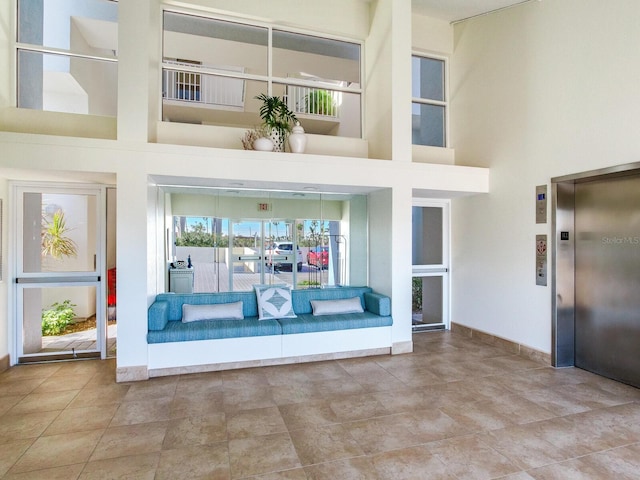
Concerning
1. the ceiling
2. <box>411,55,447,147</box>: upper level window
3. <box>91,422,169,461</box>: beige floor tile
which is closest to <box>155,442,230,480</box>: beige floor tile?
<box>91,422,169,461</box>: beige floor tile

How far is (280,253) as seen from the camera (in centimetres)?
519

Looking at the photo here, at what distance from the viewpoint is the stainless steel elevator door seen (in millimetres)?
3652

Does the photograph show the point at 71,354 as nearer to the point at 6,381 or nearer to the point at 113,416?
the point at 6,381

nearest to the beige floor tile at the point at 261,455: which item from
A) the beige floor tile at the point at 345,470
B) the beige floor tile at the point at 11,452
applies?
the beige floor tile at the point at 345,470

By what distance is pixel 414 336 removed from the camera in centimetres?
561

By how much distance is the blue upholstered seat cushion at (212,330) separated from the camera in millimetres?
3939

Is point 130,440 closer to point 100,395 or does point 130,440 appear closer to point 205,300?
point 100,395

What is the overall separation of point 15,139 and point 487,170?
568cm

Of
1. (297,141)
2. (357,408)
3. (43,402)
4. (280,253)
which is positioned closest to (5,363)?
(43,402)

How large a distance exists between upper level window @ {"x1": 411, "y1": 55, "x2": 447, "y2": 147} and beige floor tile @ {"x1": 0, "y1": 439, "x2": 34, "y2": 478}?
5.81m

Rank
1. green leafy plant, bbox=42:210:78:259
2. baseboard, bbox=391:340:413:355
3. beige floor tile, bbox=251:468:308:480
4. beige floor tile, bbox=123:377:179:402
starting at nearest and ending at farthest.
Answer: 1. beige floor tile, bbox=251:468:308:480
2. beige floor tile, bbox=123:377:179:402
3. green leafy plant, bbox=42:210:78:259
4. baseboard, bbox=391:340:413:355

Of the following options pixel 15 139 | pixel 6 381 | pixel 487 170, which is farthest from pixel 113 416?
pixel 487 170

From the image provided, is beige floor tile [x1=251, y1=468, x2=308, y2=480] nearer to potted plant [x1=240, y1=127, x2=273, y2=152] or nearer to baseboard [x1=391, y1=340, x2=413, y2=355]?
baseboard [x1=391, y1=340, x2=413, y2=355]

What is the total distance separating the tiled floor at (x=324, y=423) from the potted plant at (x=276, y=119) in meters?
2.85
